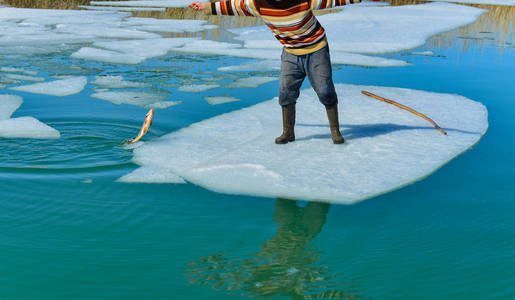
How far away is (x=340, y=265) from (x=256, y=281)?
351mm

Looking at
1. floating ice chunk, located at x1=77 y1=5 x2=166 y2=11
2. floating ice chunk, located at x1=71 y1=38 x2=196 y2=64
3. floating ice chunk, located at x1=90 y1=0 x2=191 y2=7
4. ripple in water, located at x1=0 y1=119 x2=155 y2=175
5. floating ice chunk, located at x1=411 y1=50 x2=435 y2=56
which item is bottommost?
ripple in water, located at x1=0 y1=119 x2=155 y2=175

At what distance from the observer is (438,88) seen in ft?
19.3

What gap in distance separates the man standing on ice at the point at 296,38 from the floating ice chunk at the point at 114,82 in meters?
2.23

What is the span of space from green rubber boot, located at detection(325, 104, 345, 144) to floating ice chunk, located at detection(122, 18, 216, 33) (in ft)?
22.3

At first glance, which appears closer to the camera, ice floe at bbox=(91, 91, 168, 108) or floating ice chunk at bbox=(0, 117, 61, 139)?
floating ice chunk at bbox=(0, 117, 61, 139)

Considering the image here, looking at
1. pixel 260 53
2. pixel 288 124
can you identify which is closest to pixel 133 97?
pixel 288 124

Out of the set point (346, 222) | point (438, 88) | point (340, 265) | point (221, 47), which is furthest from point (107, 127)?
Result: point (221, 47)

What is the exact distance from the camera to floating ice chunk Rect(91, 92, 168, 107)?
4.95 metres

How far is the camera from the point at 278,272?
2232 millimetres

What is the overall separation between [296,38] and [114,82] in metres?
2.81

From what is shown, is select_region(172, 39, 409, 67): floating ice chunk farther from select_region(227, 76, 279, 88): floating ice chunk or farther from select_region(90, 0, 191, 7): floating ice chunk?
select_region(90, 0, 191, 7): floating ice chunk

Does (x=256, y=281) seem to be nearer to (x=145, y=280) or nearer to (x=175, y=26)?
(x=145, y=280)

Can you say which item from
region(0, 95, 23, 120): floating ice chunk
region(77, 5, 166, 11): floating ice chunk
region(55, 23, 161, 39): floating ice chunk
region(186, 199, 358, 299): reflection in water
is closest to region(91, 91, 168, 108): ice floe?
region(0, 95, 23, 120): floating ice chunk

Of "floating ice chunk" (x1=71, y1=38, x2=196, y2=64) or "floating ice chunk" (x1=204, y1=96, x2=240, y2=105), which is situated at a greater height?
"floating ice chunk" (x1=71, y1=38, x2=196, y2=64)
